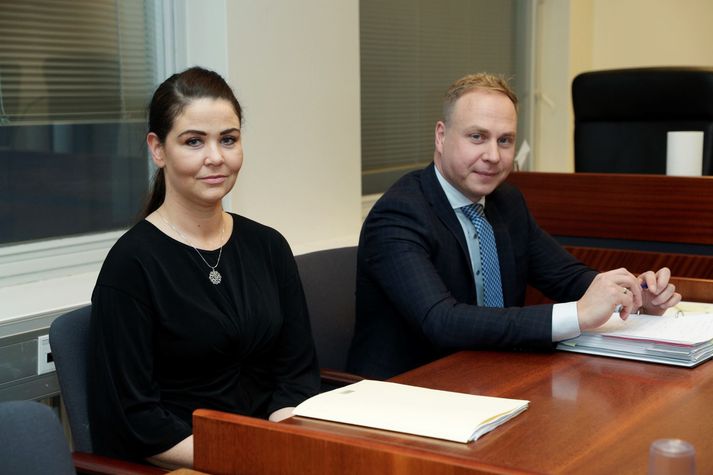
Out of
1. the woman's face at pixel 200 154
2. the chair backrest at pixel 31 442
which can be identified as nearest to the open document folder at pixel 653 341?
the woman's face at pixel 200 154

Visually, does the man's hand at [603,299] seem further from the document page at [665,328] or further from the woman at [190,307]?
the woman at [190,307]

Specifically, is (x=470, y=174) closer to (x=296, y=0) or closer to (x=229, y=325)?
(x=229, y=325)

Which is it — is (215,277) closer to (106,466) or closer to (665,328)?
(106,466)

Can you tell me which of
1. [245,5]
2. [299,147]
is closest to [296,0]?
[245,5]

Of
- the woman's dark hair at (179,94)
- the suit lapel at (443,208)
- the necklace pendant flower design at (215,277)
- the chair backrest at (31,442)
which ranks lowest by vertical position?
the chair backrest at (31,442)

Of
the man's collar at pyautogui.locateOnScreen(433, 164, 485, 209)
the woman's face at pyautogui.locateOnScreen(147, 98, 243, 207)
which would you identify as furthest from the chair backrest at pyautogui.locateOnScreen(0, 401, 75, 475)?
the man's collar at pyautogui.locateOnScreen(433, 164, 485, 209)

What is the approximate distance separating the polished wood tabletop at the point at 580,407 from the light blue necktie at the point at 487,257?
386 mm

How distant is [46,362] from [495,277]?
3.58ft

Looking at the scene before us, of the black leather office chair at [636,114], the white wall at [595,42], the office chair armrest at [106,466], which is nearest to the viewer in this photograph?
the office chair armrest at [106,466]

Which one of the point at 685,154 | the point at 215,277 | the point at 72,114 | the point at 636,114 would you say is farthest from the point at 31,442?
the point at 636,114

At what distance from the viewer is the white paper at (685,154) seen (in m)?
3.22

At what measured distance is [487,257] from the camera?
7.82 feet

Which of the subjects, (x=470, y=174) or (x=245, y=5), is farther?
(x=245, y=5)

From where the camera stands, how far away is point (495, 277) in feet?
7.84
